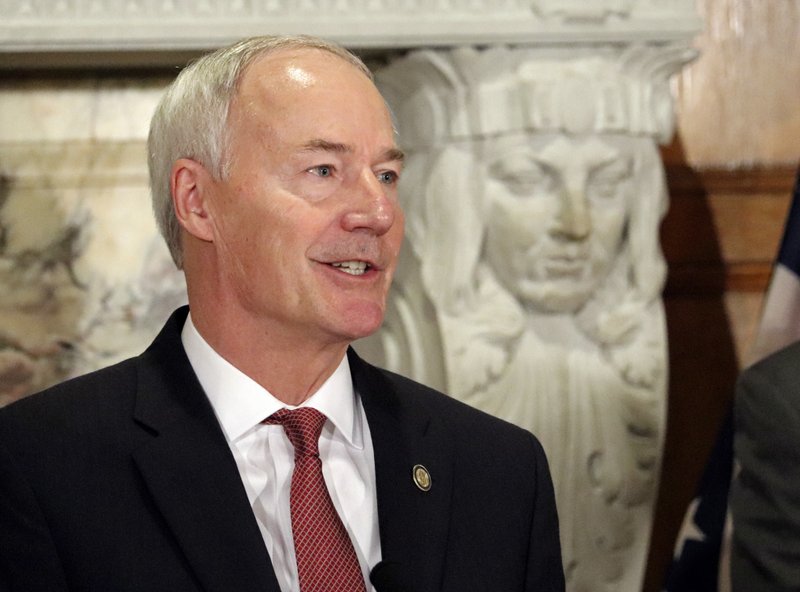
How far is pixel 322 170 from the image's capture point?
6.36 feet

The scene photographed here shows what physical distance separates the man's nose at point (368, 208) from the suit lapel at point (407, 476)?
275 mm

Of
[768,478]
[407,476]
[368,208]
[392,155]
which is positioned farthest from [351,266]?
[768,478]

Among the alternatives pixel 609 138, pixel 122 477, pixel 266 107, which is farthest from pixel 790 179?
pixel 122 477

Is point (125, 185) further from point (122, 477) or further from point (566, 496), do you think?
point (122, 477)

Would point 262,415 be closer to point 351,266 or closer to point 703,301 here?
point 351,266

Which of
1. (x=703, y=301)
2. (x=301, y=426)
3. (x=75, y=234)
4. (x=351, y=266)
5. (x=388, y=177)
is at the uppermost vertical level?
(x=388, y=177)

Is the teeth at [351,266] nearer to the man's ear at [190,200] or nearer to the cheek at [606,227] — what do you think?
the man's ear at [190,200]

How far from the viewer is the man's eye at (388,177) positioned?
6.55 feet

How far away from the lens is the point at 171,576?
1760 millimetres

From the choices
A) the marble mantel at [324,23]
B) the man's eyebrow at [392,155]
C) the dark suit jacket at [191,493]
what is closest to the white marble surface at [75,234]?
the marble mantel at [324,23]

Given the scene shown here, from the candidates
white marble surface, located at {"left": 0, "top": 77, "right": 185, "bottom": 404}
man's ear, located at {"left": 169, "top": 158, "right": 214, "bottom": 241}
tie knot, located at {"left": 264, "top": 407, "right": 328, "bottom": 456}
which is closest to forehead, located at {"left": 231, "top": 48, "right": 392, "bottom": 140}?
man's ear, located at {"left": 169, "top": 158, "right": 214, "bottom": 241}

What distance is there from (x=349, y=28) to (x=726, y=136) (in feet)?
4.10

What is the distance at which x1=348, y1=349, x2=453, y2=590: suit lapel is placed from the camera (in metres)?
1.91

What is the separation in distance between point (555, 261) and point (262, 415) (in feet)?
4.29
